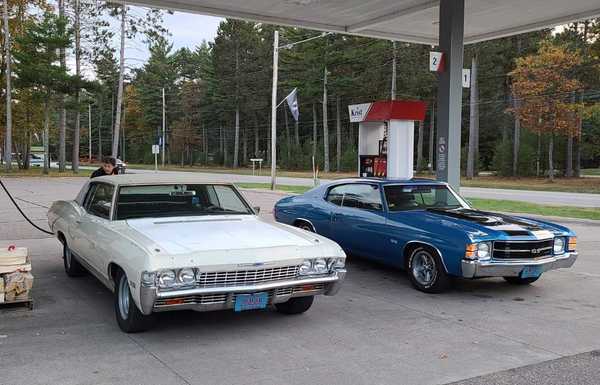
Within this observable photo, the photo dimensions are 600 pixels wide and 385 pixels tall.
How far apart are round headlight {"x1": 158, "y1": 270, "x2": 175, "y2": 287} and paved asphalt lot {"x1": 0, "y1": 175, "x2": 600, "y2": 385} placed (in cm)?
58

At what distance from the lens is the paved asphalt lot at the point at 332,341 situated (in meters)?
4.34

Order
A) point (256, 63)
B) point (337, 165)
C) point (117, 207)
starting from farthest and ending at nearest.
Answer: point (256, 63) < point (337, 165) < point (117, 207)

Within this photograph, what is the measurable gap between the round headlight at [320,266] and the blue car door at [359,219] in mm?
2396

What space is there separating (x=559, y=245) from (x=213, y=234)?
441 centimetres

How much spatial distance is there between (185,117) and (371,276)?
85141 millimetres

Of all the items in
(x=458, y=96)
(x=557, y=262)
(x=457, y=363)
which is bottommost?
(x=457, y=363)

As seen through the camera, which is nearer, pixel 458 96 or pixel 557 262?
pixel 557 262

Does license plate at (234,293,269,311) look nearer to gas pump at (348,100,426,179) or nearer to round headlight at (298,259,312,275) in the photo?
round headlight at (298,259,312,275)

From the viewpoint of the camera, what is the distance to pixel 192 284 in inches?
190

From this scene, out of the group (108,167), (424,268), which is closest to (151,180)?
(108,167)

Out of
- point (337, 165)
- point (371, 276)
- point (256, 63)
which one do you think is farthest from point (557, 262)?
point (256, 63)

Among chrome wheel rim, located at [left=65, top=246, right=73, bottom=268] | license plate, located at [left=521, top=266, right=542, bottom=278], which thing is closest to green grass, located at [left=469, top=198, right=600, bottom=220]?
license plate, located at [left=521, top=266, right=542, bottom=278]

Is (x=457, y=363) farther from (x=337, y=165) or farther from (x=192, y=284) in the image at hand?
(x=337, y=165)

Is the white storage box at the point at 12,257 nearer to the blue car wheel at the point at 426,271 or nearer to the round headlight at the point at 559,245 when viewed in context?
the blue car wheel at the point at 426,271
